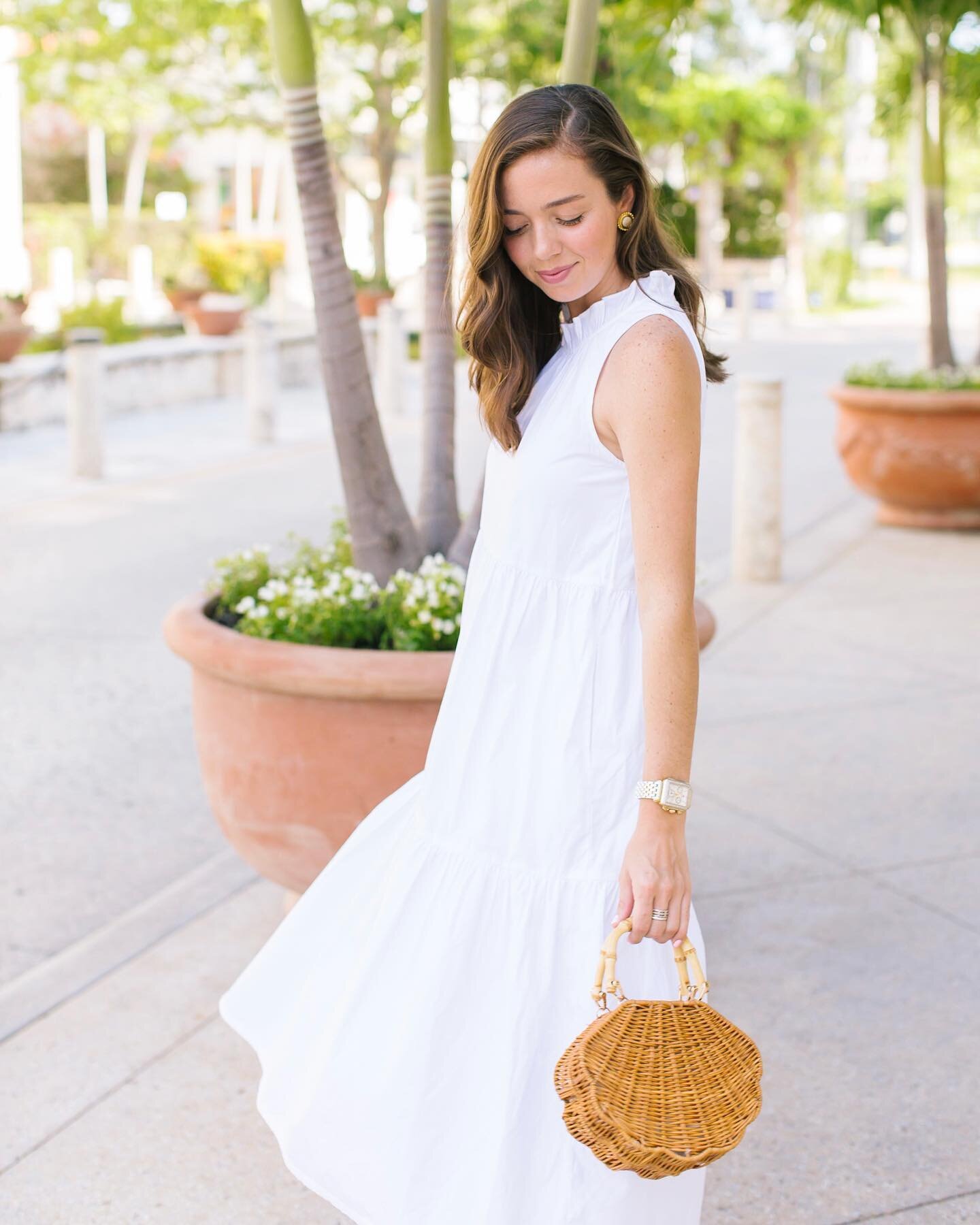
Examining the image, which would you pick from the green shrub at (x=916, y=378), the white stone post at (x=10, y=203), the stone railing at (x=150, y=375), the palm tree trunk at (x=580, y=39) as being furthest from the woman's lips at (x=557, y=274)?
the white stone post at (x=10, y=203)

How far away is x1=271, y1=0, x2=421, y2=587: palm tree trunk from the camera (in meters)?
3.77

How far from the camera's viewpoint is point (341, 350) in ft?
12.4

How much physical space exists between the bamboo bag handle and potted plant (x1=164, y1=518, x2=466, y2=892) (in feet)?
4.36

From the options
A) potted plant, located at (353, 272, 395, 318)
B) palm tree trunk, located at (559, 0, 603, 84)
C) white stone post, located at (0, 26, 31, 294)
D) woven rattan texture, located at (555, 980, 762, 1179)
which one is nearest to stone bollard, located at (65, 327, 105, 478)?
palm tree trunk, located at (559, 0, 603, 84)

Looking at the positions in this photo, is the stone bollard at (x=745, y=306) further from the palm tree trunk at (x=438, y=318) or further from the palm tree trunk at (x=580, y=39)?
the palm tree trunk at (x=580, y=39)

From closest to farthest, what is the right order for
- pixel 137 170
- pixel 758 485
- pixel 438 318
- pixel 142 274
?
pixel 438 318 < pixel 758 485 < pixel 142 274 < pixel 137 170

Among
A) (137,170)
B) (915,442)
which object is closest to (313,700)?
(915,442)

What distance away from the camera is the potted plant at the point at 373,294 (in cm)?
2261

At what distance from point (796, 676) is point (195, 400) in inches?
461

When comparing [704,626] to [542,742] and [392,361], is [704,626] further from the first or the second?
[392,361]

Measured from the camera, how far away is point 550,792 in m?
2.03

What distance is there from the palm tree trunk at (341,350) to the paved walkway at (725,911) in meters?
1.03

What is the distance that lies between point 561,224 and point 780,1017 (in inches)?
80.0

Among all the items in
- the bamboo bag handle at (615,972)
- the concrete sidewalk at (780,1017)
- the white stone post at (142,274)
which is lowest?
the concrete sidewalk at (780,1017)
